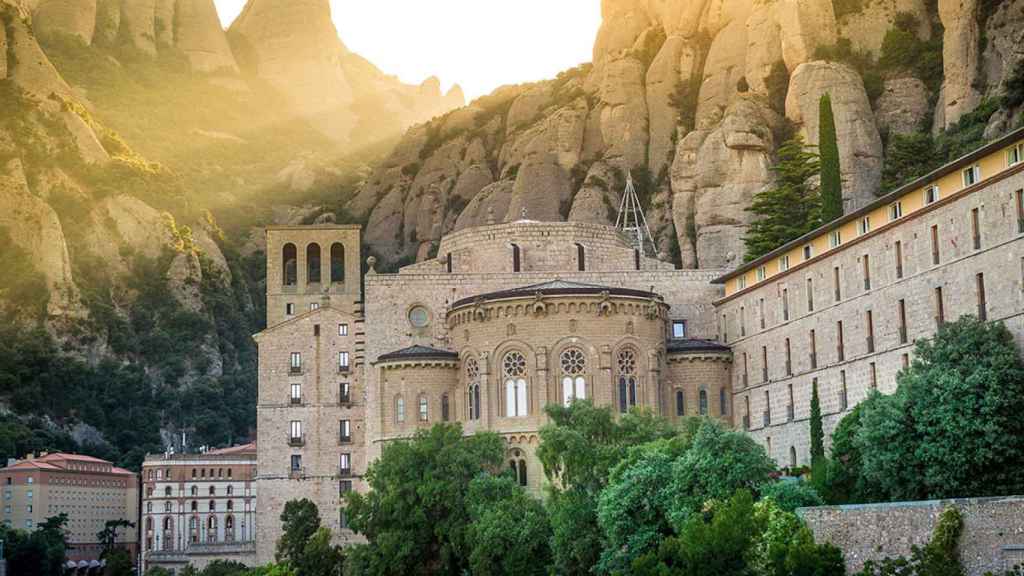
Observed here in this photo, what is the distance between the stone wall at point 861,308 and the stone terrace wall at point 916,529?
10.4m

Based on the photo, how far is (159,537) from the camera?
12450cm

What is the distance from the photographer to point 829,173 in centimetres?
7906

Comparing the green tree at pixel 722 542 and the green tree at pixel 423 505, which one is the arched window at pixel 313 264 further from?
the green tree at pixel 722 542

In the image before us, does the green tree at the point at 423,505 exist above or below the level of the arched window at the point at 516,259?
below

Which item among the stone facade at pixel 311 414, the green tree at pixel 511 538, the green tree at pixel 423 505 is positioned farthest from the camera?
the stone facade at pixel 311 414

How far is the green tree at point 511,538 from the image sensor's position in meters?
58.6

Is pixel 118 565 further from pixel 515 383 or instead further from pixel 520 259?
pixel 515 383

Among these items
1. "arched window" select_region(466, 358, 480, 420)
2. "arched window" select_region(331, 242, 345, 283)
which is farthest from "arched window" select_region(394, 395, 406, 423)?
"arched window" select_region(331, 242, 345, 283)

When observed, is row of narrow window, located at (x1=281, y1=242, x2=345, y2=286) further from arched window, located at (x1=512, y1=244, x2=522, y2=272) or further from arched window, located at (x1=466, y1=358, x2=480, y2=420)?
arched window, located at (x1=466, y1=358, x2=480, y2=420)

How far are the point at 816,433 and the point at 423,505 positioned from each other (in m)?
16.9

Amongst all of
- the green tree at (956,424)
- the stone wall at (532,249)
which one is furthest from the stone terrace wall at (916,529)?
the stone wall at (532,249)

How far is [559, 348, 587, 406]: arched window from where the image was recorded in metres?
72.2

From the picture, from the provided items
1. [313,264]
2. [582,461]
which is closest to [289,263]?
[313,264]

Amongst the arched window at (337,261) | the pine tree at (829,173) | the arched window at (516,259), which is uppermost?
the arched window at (337,261)
